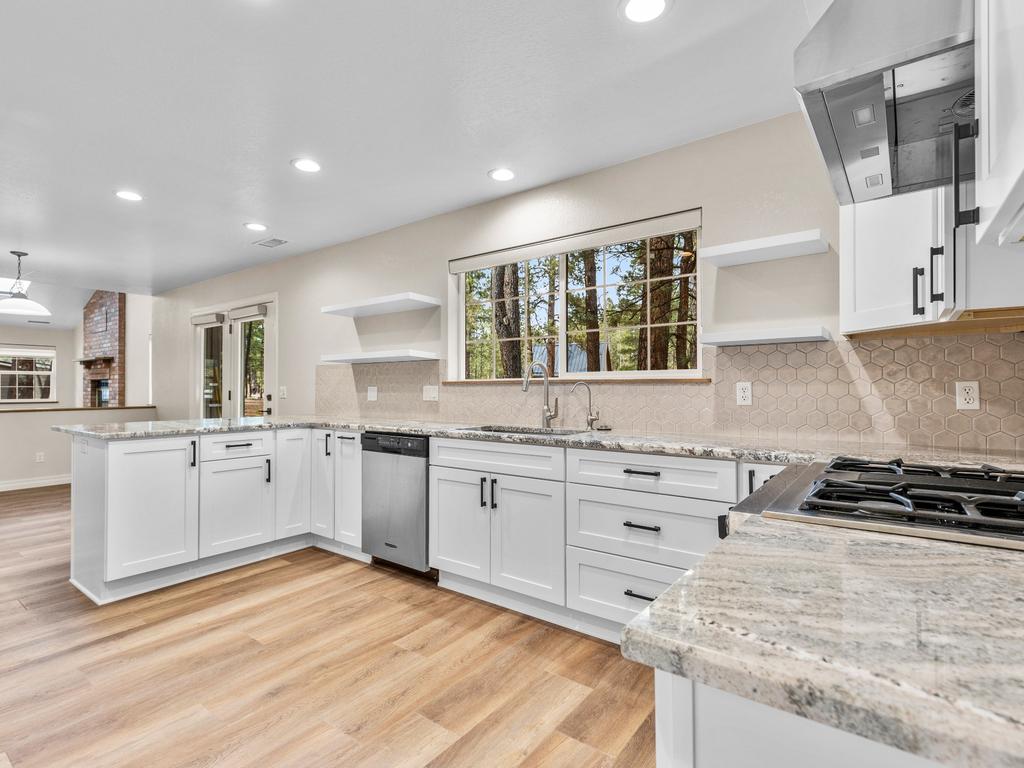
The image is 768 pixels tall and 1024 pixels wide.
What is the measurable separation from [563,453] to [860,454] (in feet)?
3.91

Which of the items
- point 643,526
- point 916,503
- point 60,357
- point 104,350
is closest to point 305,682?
point 643,526

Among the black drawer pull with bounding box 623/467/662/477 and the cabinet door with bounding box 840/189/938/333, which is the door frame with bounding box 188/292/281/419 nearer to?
the black drawer pull with bounding box 623/467/662/477

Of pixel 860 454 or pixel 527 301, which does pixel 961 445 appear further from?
pixel 527 301

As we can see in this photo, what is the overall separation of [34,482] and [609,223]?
7.17 m

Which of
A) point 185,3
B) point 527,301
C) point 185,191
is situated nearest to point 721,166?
point 527,301

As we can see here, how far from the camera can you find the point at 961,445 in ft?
7.09

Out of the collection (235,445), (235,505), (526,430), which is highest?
(526,430)

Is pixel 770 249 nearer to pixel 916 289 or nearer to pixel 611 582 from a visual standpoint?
pixel 916 289

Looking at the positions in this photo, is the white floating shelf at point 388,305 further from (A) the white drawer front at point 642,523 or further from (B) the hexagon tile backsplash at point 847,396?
(A) the white drawer front at point 642,523

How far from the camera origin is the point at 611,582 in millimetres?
2443

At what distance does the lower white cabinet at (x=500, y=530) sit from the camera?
263 centimetres

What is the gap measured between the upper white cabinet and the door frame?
533cm

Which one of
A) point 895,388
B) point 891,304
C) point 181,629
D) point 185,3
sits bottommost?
point 181,629

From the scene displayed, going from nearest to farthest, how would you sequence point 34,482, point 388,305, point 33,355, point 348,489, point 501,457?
point 501,457
point 348,489
point 388,305
point 34,482
point 33,355
